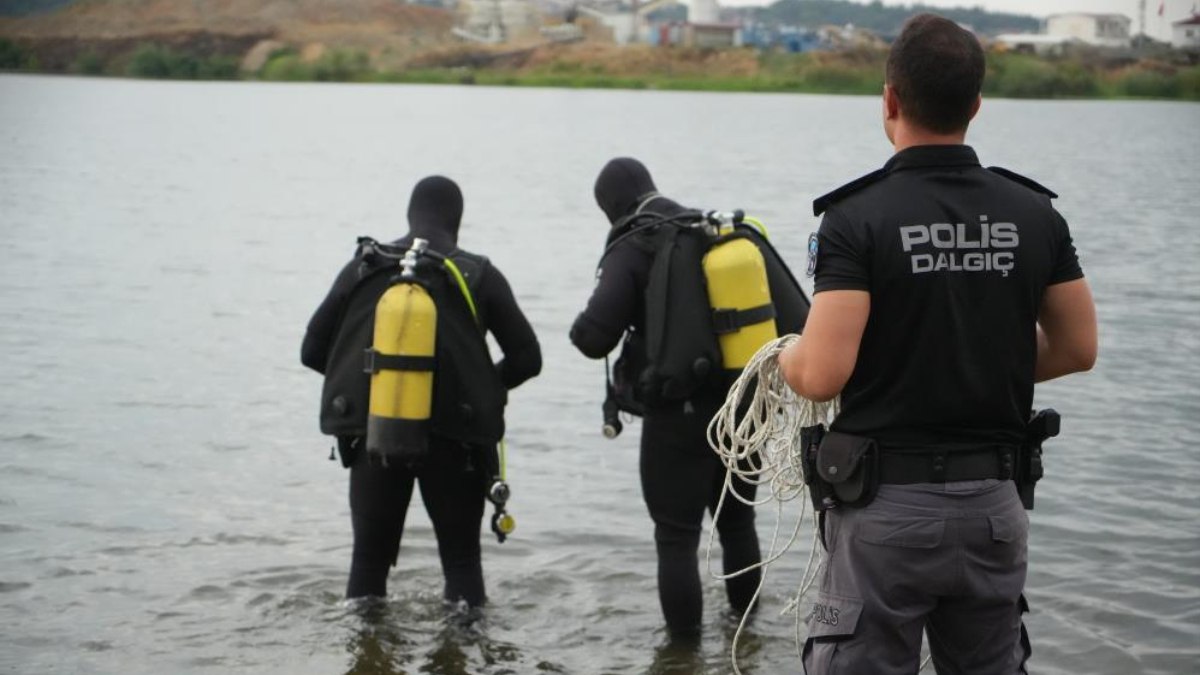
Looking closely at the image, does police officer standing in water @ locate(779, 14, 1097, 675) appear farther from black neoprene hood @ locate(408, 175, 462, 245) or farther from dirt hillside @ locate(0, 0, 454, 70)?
dirt hillside @ locate(0, 0, 454, 70)

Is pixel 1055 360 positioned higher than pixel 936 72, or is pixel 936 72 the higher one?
pixel 936 72

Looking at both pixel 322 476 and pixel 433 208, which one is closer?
pixel 433 208

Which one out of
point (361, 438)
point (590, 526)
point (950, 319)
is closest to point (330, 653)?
point (361, 438)

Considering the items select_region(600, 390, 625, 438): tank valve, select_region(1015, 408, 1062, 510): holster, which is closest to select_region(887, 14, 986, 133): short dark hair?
select_region(1015, 408, 1062, 510): holster

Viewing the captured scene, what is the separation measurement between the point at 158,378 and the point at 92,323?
369cm

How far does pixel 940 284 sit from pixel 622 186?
2.84m

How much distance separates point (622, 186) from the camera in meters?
6.34

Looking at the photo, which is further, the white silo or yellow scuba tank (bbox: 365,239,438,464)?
the white silo

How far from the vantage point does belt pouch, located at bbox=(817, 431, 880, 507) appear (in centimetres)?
374

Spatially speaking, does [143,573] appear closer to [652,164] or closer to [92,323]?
[92,323]

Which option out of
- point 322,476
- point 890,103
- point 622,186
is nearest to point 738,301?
point 622,186

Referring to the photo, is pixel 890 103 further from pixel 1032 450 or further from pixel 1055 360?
pixel 1032 450

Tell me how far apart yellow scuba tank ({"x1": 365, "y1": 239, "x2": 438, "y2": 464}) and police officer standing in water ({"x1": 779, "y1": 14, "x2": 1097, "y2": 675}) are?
8.44 feet

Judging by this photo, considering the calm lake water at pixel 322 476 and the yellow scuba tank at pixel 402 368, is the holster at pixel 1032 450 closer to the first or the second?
the yellow scuba tank at pixel 402 368
